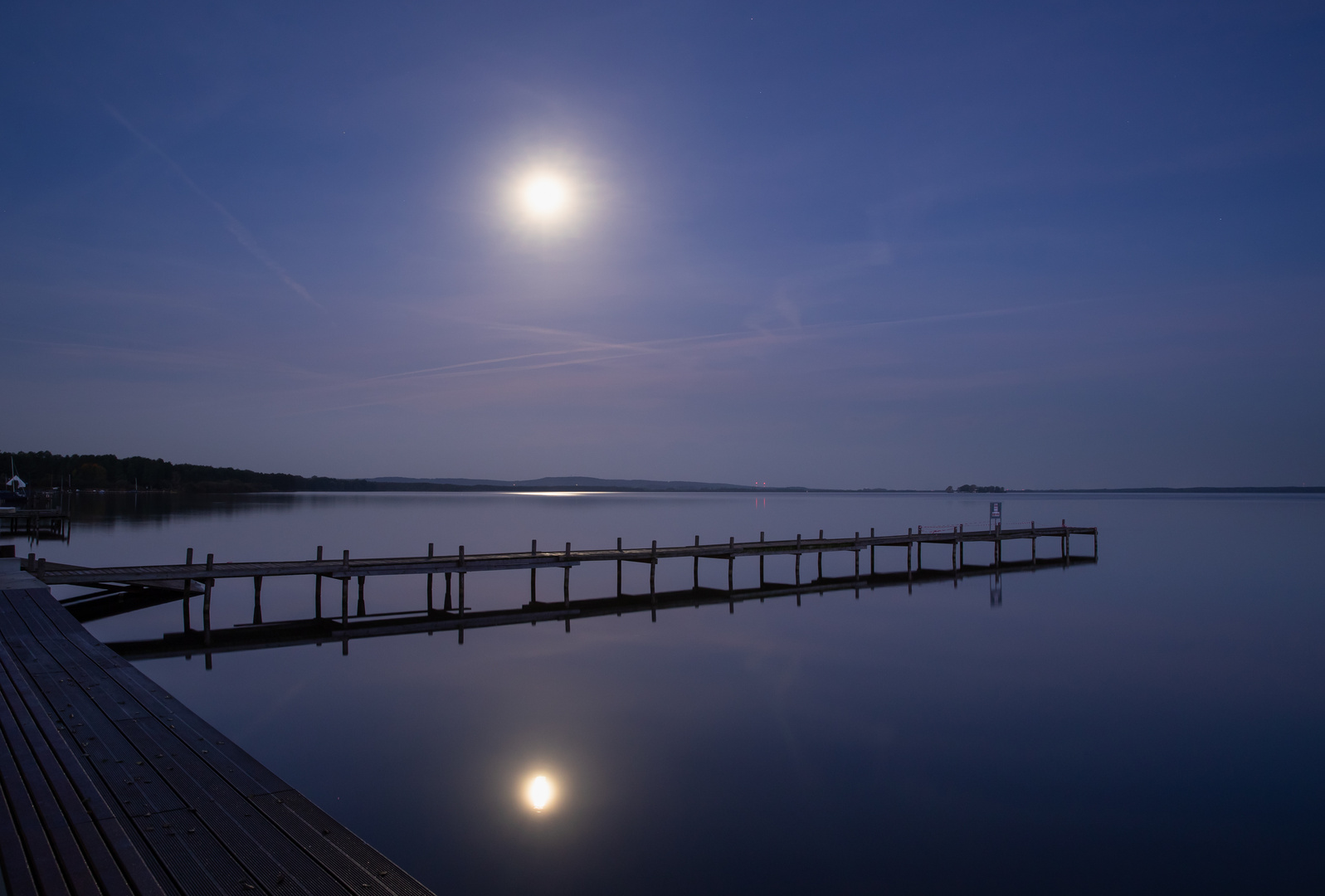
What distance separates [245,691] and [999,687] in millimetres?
17506

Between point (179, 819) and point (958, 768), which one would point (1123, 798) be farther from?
point (179, 819)

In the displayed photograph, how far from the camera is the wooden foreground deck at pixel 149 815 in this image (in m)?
5.26

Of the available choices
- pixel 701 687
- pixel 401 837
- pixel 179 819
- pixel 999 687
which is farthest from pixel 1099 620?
pixel 179 819

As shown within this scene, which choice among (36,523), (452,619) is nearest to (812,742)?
(452,619)

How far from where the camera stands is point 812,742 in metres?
14.3

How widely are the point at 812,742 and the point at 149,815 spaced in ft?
35.9

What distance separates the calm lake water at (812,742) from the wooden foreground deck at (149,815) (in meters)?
3.25

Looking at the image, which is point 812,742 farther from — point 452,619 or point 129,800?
point 452,619

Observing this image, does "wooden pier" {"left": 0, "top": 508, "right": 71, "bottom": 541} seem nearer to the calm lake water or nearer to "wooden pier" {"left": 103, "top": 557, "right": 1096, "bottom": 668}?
the calm lake water

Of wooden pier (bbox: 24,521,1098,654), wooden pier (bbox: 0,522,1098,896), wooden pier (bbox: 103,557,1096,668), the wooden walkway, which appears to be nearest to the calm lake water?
wooden pier (bbox: 103,557,1096,668)

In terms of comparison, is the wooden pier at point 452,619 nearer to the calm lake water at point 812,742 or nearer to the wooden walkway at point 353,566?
the calm lake water at point 812,742

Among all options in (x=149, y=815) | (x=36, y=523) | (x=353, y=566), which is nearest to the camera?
(x=149, y=815)

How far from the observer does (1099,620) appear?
93.3 feet

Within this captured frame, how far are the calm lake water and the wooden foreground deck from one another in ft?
10.6
